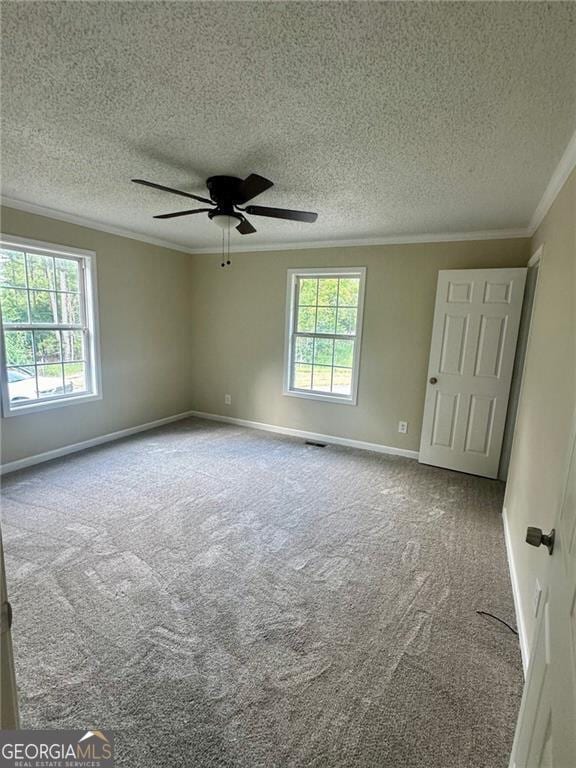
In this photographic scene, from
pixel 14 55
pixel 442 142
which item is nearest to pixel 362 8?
pixel 442 142

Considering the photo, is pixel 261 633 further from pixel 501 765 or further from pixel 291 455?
pixel 291 455

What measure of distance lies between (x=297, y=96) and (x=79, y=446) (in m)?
3.89

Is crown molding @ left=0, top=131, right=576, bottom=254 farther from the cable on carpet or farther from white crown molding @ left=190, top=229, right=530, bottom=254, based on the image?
the cable on carpet

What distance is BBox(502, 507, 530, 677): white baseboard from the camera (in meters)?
1.66

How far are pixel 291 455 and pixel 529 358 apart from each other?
2.47 m

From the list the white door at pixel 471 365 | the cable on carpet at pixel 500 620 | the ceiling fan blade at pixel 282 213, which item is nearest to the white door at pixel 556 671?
the cable on carpet at pixel 500 620

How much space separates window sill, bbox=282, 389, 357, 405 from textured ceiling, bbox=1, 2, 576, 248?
233cm

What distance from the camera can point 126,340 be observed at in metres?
4.39

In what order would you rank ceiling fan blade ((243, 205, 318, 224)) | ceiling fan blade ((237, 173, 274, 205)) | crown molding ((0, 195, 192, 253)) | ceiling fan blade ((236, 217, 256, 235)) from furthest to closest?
1. crown molding ((0, 195, 192, 253))
2. ceiling fan blade ((236, 217, 256, 235))
3. ceiling fan blade ((243, 205, 318, 224))
4. ceiling fan blade ((237, 173, 274, 205))

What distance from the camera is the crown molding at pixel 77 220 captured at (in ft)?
10.4

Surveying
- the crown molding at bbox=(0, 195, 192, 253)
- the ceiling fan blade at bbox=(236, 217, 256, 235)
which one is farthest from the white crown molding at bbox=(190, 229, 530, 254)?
the ceiling fan blade at bbox=(236, 217, 256, 235)

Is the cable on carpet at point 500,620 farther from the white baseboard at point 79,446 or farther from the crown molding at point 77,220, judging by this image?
the crown molding at point 77,220

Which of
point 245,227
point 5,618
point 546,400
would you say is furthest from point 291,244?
point 5,618

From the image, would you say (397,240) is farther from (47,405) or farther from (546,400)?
(47,405)
